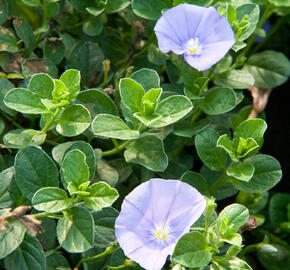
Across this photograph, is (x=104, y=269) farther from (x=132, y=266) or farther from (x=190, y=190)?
(x=190, y=190)

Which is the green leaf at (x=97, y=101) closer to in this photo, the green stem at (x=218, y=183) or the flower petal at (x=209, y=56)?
the flower petal at (x=209, y=56)

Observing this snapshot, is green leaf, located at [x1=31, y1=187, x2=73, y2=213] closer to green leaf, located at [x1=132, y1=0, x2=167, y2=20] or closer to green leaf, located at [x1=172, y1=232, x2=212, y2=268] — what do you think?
green leaf, located at [x1=172, y1=232, x2=212, y2=268]

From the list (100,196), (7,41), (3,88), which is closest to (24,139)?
(3,88)

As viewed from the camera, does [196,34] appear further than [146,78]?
Yes

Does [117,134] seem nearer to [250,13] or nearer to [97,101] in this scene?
[97,101]

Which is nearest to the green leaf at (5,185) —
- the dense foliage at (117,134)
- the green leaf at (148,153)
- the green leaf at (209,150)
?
the dense foliage at (117,134)

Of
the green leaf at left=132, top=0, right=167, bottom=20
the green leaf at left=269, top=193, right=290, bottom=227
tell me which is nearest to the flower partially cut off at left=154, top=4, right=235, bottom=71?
the green leaf at left=132, top=0, right=167, bottom=20

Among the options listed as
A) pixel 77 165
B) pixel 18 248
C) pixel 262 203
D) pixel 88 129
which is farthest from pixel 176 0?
pixel 18 248
